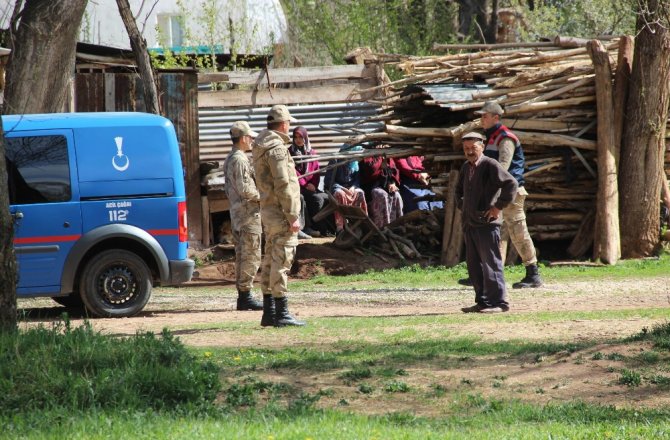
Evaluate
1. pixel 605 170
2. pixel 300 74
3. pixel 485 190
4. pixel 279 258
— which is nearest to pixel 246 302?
pixel 279 258

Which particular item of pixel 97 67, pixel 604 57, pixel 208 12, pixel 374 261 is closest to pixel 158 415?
pixel 374 261

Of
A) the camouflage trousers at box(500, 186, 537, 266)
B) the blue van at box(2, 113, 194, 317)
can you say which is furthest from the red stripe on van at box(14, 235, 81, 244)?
the camouflage trousers at box(500, 186, 537, 266)

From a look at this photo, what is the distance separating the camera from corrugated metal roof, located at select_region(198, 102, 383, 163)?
20.6 m

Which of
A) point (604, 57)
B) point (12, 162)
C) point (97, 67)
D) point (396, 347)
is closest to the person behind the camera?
point (396, 347)

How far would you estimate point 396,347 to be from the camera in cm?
939

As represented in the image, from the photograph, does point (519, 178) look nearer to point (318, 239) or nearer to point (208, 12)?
point (318, 239)

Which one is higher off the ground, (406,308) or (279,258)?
(279,258)

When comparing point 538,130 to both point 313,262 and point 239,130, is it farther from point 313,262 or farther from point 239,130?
point 239,130

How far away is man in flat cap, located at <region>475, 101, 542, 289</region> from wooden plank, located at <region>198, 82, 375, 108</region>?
744 cm

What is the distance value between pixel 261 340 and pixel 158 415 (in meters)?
3.33

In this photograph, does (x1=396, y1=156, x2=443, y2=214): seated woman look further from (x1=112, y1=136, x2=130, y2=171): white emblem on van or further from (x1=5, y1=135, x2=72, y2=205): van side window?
(x1=5, y1=135, x2=72, y2=205): van side window

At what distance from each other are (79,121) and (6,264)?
14.6 ft

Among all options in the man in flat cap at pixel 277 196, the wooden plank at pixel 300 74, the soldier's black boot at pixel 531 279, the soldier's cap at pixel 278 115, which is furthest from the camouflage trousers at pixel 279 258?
the wooden plank at pixel 300 74

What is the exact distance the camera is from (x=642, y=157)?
17.0 metres
